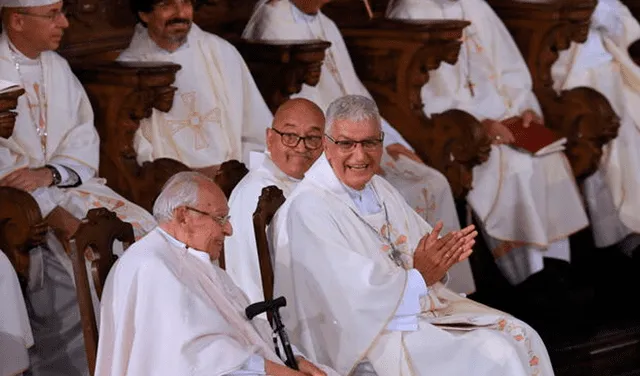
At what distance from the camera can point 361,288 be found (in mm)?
5008

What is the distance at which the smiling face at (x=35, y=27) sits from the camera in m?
6.04

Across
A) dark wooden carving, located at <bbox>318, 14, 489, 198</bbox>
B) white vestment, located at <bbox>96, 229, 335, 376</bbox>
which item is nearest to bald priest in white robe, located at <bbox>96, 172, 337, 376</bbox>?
white vestment, located at <bbox>96, 229, 335, 376</bbox>

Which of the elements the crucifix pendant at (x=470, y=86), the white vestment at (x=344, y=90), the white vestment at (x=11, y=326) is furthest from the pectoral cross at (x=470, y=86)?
the white vestment at (x=11, y=326)

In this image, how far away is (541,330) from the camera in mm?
6930

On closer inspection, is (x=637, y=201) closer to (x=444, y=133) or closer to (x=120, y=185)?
(x=444, y=133)

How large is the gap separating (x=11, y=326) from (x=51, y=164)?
2.85ft

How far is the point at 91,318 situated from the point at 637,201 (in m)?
4.04

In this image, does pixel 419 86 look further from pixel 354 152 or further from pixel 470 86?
pixel 354 152

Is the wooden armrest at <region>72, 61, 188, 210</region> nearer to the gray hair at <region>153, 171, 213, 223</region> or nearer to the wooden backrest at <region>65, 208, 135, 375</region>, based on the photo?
the wooden backrest at <region>65, 208, 135, 375</region>

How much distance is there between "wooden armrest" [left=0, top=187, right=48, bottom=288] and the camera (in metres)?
5.52

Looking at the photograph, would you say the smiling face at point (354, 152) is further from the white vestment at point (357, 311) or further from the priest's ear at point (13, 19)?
the priest's ear at point (13, 19)

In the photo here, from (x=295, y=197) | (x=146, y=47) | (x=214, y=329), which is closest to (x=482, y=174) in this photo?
(x=146, y=47)

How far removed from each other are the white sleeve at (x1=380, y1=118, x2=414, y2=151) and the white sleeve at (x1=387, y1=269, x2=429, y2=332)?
2.09 metres

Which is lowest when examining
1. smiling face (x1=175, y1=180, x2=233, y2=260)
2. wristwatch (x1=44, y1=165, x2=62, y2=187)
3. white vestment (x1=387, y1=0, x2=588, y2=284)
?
white vestment (x1=387, y1=0, x2=588, y2=284)
